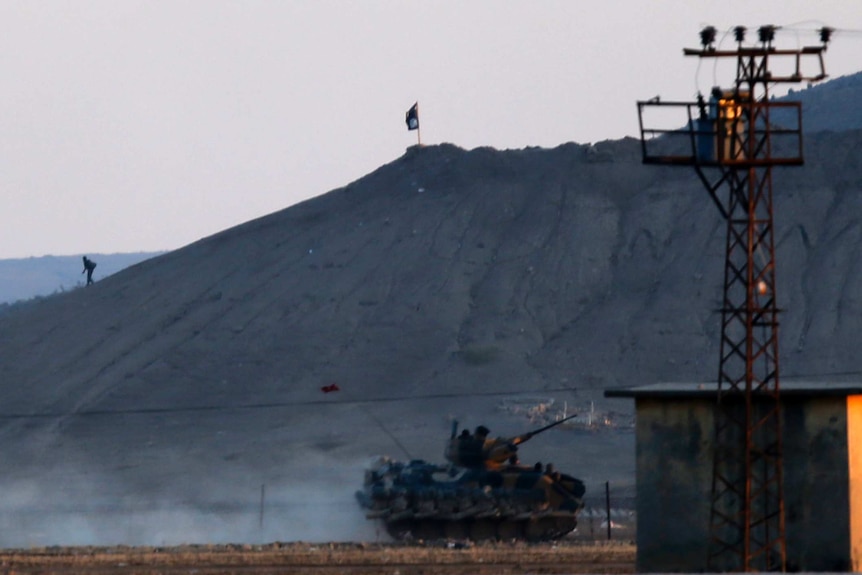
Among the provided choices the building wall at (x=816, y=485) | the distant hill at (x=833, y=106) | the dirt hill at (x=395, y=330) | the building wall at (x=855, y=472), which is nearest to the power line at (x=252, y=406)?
the dirt hill at (x=395, y=330)

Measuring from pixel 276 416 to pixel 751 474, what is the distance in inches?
1973

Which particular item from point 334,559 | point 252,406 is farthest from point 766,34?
point 252,406

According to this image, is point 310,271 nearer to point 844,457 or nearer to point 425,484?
point 425,484

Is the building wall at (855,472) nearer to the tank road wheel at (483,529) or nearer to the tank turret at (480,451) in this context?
the tank road wheel at (483,529)

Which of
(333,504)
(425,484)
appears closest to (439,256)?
(333,504)

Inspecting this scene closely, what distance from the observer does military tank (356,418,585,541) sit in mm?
43750

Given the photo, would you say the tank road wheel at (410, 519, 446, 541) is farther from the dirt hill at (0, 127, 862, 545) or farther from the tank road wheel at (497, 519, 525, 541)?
the dirt hill at (0, 127, 862, 545)

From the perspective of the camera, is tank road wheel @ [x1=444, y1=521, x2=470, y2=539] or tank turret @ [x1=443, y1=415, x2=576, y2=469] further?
tank turret @ [x1=443, y1=415, x2=576, y2=469]

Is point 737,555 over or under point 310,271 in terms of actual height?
under

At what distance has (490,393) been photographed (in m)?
74.0

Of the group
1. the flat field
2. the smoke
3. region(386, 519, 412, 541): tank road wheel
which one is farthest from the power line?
the flat field

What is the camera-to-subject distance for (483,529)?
43844mm

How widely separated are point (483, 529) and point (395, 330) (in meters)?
39.1

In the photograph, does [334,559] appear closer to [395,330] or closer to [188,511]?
[188,511]
